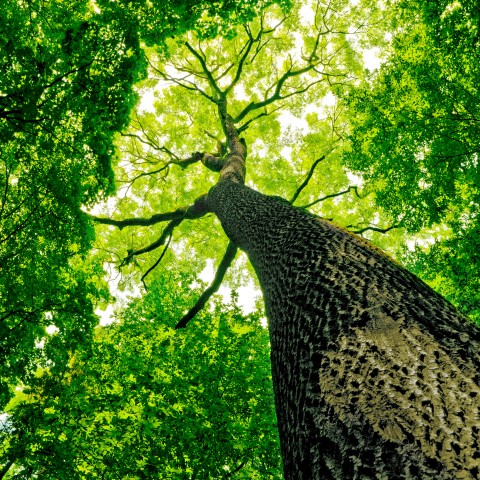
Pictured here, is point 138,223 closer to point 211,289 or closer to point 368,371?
point 211,289

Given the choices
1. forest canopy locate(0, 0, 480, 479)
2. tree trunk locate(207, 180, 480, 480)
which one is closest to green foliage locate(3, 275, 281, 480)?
forest canopy locate(0, 0, 480, 479)

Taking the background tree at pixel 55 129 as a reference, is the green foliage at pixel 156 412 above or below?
below

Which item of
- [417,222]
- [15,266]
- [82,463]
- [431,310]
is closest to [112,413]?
[82,463]

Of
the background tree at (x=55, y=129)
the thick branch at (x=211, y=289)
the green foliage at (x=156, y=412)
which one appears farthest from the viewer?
the thick branch at (x=211, y=289)

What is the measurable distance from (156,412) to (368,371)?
6.83 metres

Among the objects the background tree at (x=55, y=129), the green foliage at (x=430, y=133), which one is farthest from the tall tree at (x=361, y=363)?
the green foliage at (x=430, y=133)

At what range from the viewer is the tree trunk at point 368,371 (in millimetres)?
1334

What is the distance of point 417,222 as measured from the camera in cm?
772

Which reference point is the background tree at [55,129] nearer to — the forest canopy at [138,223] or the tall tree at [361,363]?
the forest canopy at [138,223]

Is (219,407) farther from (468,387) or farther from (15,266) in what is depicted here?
(468,387)

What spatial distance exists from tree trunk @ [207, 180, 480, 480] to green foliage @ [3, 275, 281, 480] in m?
5.25

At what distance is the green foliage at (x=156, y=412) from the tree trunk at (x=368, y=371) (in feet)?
17.2

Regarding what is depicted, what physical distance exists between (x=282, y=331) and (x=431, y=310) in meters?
1.07

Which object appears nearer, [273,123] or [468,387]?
[468,387]
